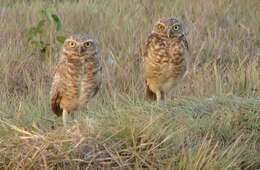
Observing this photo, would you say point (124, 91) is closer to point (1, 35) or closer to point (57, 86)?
point (57, 86)

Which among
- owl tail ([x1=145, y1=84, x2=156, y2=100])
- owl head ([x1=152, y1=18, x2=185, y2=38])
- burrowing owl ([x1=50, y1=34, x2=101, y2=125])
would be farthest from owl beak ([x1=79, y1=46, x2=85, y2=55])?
owl tail ([x1=145, y1=84, x2=156, y2=100])

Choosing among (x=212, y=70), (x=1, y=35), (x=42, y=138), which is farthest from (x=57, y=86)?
(x=1, y=35)

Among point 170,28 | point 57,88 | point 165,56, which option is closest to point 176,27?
point 170,28

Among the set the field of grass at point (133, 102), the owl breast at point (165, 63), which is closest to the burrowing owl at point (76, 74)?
the field of grass at point (133, 102)

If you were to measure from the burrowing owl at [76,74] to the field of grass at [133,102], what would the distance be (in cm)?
13

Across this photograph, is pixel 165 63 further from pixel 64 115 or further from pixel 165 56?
pixel 64 115

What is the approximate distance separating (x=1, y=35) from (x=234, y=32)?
2636 mm

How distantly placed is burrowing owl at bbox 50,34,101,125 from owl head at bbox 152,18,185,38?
2.04ft

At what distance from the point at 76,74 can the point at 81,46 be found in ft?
0.73

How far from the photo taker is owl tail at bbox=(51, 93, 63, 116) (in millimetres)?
4621

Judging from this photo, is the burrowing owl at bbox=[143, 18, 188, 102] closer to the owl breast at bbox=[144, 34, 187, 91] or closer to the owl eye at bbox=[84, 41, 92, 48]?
the owl breast at bbox=[144, 34, 187, 91]

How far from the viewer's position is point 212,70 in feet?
19.7

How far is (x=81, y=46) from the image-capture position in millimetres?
4262

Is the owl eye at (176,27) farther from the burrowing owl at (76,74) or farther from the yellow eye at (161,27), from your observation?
the burrowing owl at (76,74)
